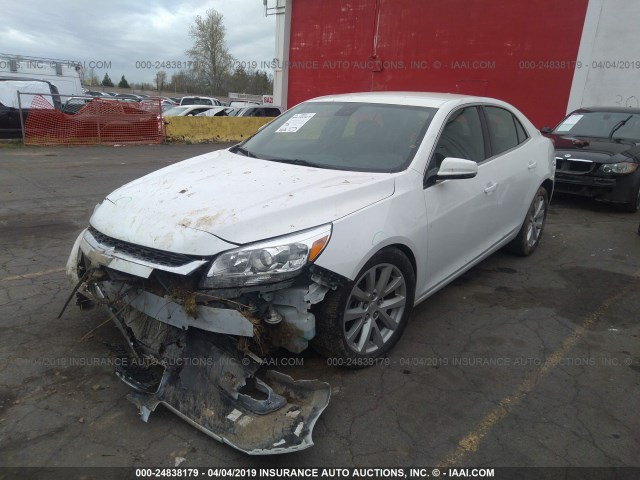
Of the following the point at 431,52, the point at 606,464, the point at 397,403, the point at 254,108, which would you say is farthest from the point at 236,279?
the point at 254,108

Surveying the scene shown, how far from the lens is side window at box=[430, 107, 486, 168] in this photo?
3490mm

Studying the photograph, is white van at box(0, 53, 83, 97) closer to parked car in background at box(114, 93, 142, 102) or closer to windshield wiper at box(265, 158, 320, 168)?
parked car in background at box(114, 93, 142, 102)

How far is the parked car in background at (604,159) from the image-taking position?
7051mm

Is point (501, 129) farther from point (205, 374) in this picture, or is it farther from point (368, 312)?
point (205, 374)

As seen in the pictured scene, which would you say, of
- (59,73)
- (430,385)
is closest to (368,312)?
(430,385)

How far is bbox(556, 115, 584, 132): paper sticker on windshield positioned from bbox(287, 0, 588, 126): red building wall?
6033mm

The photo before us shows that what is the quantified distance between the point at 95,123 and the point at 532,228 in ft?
45.3

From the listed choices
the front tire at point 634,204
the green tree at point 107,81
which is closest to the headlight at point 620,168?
the front tire at point 634,204

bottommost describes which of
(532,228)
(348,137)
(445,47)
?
(532,228)

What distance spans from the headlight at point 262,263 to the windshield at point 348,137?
3.32 feet

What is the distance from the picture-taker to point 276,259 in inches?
95.1

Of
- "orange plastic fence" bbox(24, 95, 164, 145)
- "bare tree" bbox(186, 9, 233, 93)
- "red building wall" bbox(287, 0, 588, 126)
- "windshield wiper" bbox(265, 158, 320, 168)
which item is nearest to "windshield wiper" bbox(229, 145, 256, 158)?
"windshield wiper" bbox(265, 158, 320, 168)

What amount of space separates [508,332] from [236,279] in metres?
2.21

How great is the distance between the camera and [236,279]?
2.36 meters
